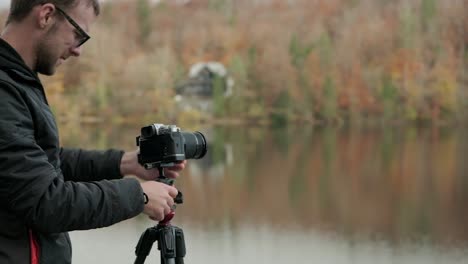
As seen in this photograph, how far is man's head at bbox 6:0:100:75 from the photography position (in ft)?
2.73

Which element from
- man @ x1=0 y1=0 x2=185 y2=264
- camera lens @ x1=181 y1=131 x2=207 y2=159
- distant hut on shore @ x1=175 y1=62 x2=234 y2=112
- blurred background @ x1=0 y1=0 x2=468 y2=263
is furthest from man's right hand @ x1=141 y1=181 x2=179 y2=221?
distant hut on shore @ x1=175 y1=62 x2=234 y2=112

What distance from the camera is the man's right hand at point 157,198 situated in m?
0.86

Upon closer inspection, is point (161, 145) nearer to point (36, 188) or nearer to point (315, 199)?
point (36, 188)

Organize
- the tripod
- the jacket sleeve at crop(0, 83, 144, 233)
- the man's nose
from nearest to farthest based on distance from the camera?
the jacket sleeve at crop(0, 83, 144, 233) < the man's nose < the tripod

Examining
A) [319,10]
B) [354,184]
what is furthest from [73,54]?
[319,10]

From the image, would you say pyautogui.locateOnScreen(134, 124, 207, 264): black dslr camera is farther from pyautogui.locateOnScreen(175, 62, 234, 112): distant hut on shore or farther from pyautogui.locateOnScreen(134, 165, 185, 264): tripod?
pyautogui.locateOnScreen(175, 62, 234, 112): distant hut on shore

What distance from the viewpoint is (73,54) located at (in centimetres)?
89

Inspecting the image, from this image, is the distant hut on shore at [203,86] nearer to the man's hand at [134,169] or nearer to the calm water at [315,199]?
the calm water at [315,199]

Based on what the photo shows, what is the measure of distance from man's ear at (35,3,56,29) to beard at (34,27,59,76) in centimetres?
1

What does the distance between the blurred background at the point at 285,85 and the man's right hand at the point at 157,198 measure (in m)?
8.59

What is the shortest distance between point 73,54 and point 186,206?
6580 millimetres

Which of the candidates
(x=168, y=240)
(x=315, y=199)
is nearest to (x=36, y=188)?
(x=168, y=240)

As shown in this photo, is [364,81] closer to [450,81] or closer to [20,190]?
[450,81]

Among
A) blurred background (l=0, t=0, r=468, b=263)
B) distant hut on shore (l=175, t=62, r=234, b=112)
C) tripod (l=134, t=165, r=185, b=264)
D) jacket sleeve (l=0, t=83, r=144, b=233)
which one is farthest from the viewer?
distant hut on shore (l=175, t=62, r=234, b=112)
